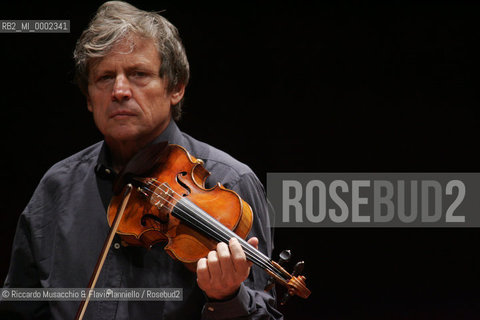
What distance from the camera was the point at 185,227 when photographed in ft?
4.07

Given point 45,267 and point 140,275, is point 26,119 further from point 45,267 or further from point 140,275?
point 140,275

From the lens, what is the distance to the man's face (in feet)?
4.48

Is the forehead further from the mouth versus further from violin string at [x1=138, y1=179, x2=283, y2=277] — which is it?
violin string at [x1=138, y1=179, x2=283, y2=277]

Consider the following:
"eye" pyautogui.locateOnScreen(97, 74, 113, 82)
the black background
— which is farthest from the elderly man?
the black background

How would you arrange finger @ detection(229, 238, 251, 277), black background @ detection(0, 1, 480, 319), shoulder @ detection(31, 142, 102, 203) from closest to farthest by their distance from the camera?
finger @ detection(229, 238, 251, 277), shoulder @ detection(31, 142, 102, 203), black background @ detection(0, 1, 480, 319)

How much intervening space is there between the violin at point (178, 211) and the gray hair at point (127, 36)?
0.21 m

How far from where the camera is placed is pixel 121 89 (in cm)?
135

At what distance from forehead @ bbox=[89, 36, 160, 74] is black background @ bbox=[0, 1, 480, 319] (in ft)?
2.45

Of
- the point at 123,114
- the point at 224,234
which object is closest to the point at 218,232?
the point at 224,234

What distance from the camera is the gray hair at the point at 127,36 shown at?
1380mm

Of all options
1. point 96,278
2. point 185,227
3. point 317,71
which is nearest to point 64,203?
point 96,278

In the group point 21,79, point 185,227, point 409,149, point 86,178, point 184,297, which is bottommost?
point 184,297

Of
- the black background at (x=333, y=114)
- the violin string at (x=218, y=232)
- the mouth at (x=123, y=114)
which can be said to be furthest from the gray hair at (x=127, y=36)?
the black background at (x=333, y=114)

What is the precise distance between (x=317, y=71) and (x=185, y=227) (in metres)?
1.10
